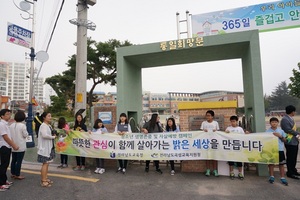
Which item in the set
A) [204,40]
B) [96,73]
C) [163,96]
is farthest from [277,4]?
[163,96]

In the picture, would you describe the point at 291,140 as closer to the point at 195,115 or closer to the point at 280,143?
the point at 280,143

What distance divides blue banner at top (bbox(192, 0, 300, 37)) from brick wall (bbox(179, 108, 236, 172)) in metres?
6.81

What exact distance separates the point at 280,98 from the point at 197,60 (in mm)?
72811

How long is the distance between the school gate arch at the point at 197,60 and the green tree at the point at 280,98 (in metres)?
69.2

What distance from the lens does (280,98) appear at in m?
66.1

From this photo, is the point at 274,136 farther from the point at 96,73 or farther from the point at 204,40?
the point at 96,73

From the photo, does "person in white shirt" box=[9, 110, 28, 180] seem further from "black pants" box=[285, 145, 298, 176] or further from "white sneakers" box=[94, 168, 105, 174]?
"black pants" box=[285, 145, 298, 176]

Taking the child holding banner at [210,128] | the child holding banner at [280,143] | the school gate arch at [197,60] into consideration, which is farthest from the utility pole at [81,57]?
the child holding banner at [280,143]

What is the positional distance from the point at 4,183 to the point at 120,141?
2.62 metres

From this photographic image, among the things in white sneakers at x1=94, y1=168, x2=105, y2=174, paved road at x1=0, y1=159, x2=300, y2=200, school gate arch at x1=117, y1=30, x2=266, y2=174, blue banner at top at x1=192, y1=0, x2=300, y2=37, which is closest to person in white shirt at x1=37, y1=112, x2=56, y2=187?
paved road at x1=0, y1=159, x2=300, y2=200

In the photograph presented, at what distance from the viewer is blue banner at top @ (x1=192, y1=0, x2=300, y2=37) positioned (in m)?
9.77

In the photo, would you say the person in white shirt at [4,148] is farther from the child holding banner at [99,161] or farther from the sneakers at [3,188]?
the child holding banner at [99,161]

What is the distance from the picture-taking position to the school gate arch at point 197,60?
5.01 meters

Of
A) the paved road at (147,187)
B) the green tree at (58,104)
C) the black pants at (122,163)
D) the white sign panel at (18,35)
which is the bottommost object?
the paved road at (147,187)
